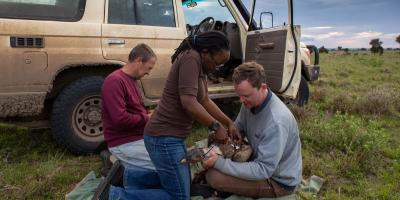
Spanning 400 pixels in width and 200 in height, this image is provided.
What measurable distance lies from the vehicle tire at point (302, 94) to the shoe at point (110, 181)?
4158mm

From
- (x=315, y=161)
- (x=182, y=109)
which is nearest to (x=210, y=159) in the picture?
(x=182, y=109)

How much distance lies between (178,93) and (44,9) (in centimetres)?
246

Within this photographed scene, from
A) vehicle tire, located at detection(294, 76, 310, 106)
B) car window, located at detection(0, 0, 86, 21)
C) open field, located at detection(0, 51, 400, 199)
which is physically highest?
car window, located at detection(0, 0, 86, 21)

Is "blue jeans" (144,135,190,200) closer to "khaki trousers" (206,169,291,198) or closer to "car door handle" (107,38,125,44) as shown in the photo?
"khaki trousers" (206,169,291,198)

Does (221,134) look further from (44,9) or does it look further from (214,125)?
(44,9)

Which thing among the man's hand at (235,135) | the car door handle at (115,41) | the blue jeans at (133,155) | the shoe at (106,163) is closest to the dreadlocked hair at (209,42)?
the man's hand at (235,135)

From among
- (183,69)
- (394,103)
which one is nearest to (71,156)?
(183,69)

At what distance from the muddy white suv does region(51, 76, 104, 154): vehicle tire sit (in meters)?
0.01

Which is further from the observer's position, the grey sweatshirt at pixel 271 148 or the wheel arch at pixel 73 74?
the wheel arch at pixel 73 74

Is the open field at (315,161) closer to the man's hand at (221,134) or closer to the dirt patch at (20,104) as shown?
the dirt patch at (20,104)

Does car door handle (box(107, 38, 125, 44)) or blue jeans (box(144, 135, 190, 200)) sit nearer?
blue jeans (box(144, 135, 190, 200))

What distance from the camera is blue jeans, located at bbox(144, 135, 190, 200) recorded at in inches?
131

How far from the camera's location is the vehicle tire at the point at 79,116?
491 cm

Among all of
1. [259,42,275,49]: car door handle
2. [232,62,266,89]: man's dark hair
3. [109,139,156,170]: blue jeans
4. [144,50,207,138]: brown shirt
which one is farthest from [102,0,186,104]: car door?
[232,62,266,89]: man's dark hair
